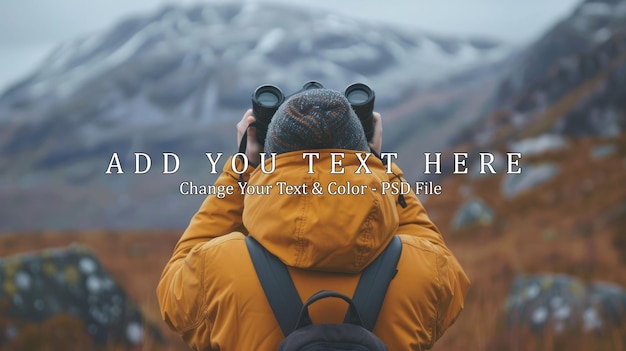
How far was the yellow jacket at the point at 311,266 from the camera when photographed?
130 centimetres

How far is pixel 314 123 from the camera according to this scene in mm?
1372

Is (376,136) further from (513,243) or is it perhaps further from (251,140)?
(513,243)

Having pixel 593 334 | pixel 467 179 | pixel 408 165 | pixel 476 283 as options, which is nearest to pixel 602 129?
pixel 467 179

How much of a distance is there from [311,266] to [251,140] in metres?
0.54

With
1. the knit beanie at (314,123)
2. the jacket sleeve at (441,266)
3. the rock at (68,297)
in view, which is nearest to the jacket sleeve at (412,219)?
the jacket sleeve at (441,266)

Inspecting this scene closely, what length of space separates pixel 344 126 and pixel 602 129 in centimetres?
1646

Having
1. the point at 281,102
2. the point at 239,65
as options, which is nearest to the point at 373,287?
the point at 281,102

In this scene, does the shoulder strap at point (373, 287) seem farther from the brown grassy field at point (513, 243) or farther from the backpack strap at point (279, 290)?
the brown grassy field at point (513, 243)

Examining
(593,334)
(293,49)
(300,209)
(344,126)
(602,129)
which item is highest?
(293,49)

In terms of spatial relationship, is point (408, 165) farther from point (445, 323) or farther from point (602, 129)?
point (445, 323)

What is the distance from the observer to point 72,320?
5199 millimetres

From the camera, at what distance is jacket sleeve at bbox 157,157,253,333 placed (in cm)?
142

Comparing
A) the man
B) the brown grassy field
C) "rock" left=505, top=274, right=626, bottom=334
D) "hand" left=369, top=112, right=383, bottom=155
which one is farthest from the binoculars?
"rock" left=505, top=274, right=626, bottom=334

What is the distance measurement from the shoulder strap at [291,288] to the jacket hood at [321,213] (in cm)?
3
